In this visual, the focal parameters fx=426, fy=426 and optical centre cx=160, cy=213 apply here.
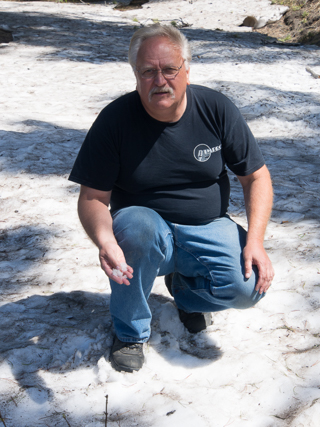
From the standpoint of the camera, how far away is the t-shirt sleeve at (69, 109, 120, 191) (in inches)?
84.7

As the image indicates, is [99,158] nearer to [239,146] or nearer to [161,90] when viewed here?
[161,90]

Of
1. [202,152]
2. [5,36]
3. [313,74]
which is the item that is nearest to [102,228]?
[202,152]

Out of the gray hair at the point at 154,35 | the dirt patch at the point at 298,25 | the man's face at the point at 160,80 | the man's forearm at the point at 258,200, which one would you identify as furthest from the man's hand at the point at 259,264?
the dirt patch at the point at 298,25

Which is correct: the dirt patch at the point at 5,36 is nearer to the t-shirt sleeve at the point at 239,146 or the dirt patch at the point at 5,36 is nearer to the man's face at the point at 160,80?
the man's face at the point at 160,80

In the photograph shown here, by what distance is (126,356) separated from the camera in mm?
2258

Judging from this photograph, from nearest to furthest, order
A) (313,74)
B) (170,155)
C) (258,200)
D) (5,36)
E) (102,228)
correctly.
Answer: (102,228), (170,155), (258,200), (313,74), (5,36)

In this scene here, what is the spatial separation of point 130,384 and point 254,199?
1.18 m

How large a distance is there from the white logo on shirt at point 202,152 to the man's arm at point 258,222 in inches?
10.7

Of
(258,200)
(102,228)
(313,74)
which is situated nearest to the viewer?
(102,228)

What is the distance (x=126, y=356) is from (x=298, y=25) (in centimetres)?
1196

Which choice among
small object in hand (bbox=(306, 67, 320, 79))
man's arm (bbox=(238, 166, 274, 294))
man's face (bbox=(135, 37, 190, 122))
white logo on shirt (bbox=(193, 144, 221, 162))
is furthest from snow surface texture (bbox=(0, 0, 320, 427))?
man's face (bbox=(135, 37, 190, 122))

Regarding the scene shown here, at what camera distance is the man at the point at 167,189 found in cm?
212

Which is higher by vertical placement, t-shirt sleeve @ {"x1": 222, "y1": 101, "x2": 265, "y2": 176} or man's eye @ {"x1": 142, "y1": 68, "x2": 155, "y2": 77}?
man's eye @ {"x1": 142, "y1": 68, "x2": 155, "y2": 77}

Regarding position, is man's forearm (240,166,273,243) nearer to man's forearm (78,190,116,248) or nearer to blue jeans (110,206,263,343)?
blue jeans (110,206,263,343)
